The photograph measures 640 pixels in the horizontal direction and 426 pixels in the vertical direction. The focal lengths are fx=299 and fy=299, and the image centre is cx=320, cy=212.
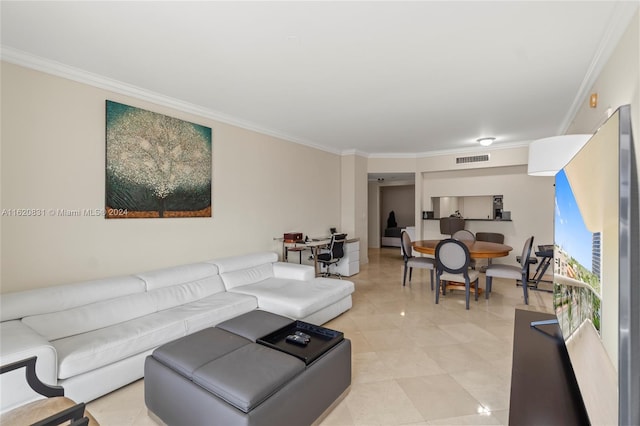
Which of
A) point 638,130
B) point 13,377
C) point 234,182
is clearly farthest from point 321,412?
point 234,182

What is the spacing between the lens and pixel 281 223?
16.7 ft

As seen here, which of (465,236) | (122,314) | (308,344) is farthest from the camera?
(465,236)

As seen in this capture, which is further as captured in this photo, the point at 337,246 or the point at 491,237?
the point at 491,237

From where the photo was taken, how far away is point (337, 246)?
5367mm

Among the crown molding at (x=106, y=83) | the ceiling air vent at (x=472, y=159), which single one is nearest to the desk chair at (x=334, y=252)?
the crown molding at (x=106, y=83)

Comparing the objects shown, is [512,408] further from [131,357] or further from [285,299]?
[131,357]

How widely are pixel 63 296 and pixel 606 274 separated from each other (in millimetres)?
3352

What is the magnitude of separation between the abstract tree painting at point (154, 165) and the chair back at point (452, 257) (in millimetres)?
3186

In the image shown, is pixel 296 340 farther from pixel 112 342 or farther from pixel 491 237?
pixel 491 237

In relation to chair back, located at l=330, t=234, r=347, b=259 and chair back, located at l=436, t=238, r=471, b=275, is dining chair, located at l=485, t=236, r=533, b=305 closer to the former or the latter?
chair back, located at l=436, t=238, r=471, b=275

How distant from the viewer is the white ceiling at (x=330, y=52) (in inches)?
76.5

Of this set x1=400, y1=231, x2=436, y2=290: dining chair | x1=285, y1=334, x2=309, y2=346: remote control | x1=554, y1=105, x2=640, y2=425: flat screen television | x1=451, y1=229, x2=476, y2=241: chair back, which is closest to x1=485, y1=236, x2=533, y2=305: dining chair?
x1=400, y1=231, x2=436, y2=290: dining chair

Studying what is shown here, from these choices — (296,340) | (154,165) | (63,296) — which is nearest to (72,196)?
(154,165)

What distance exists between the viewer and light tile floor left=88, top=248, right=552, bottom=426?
1975 millimetres
